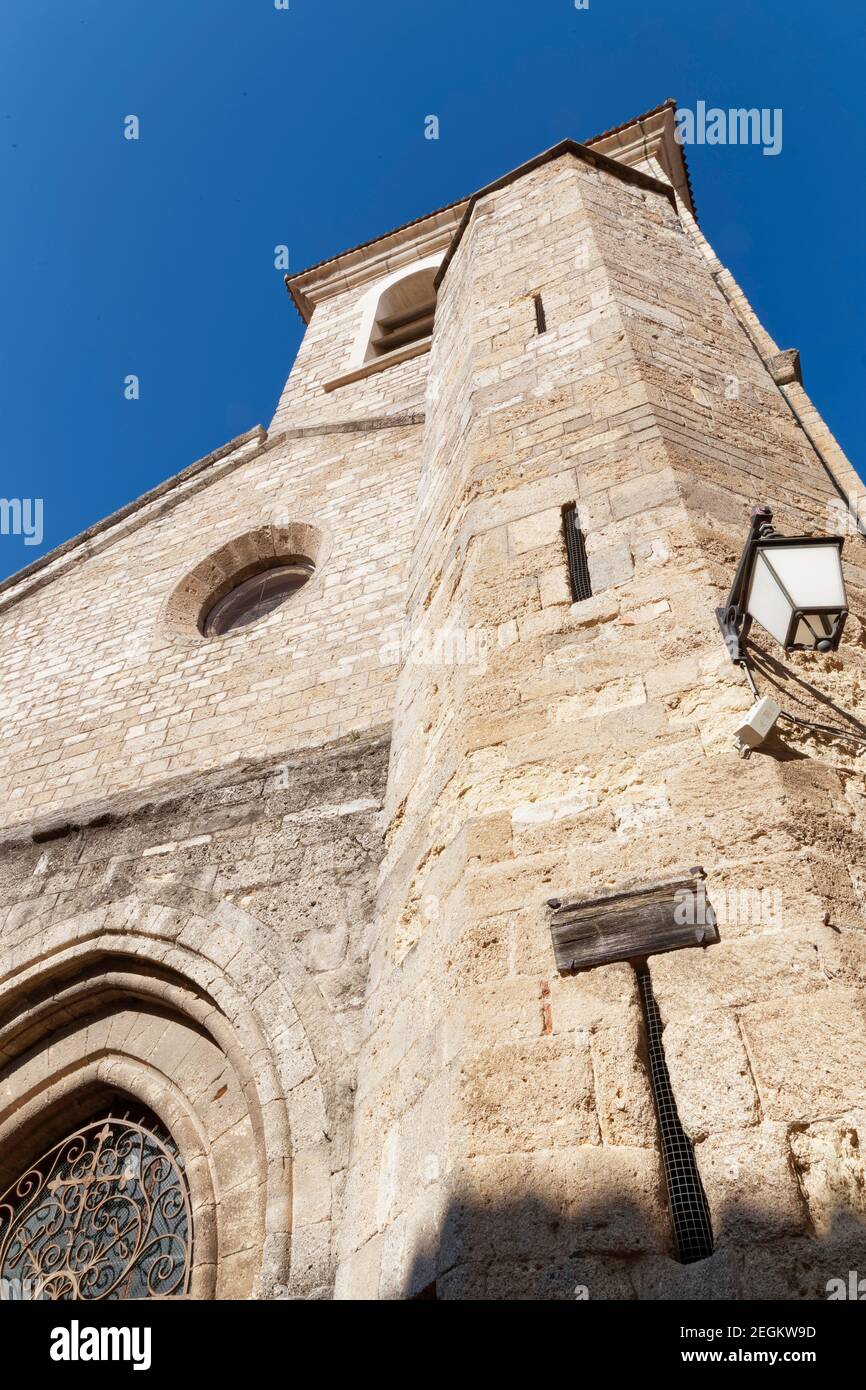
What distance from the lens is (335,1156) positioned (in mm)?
3572

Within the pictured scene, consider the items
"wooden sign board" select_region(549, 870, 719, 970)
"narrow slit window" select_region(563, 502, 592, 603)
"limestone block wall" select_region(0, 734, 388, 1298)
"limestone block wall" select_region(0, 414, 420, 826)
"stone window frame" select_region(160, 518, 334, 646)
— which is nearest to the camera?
"wooden sign board" select_region(549, 870, 719, 970)

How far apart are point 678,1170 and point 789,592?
4.83 ft

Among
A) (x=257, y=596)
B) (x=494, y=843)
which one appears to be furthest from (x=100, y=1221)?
(x=257, y=596)

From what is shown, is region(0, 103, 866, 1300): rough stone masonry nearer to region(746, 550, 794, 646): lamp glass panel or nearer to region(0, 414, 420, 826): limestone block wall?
region(0, 414, 420, 826): limestone block wall

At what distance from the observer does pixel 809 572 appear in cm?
277

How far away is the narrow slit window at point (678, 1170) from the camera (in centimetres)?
202

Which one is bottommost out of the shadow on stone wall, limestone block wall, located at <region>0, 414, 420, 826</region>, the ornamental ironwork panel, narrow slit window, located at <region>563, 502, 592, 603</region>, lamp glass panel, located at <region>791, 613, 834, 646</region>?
the shadow on stone wall

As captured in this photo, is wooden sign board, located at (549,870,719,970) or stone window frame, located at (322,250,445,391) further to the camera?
stone window frame, located at (322,250,445,391)

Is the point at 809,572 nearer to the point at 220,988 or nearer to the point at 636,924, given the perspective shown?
the point at 636,924

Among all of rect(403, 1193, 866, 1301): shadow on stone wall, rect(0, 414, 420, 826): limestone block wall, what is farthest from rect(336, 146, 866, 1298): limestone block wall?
rect(0, 414, 420, 826): limestone block wall

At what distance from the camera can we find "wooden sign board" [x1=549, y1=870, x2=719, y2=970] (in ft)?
8.00

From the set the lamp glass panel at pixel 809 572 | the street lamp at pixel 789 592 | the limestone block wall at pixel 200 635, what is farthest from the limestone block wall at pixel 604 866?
the limestone block wall at pixel 200 635
